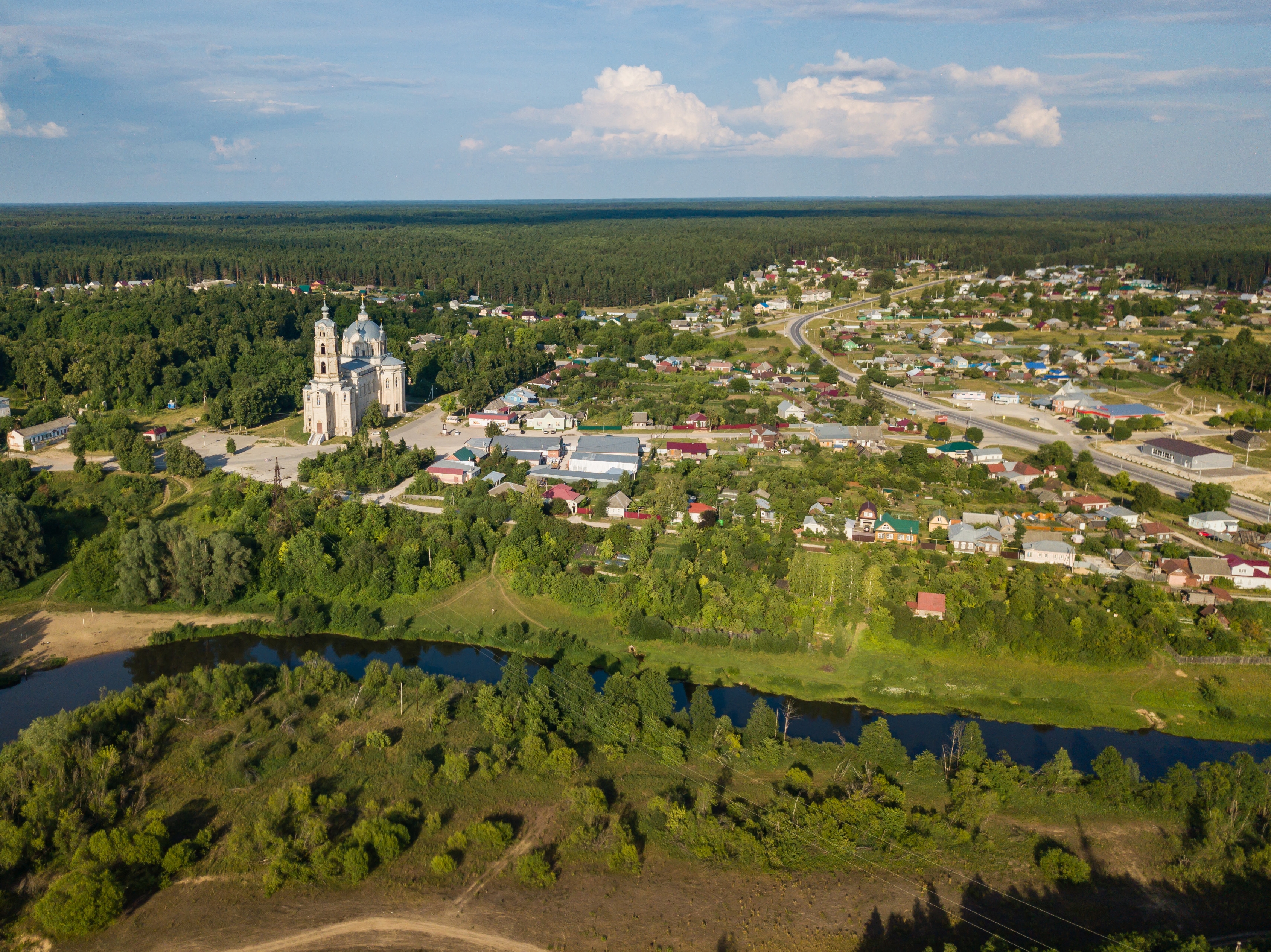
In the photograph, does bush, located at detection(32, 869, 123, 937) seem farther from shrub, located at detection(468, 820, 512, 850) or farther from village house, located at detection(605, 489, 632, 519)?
village house, located at detection(605, 489, 632, 519)

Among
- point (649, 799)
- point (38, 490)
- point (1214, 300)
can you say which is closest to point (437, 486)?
point (38, 490)

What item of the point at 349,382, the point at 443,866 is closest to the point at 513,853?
the point at 443,866

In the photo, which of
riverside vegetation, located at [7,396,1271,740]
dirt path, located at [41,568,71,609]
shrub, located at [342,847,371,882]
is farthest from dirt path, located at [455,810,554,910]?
dirt path, located at [41,568,71,609]

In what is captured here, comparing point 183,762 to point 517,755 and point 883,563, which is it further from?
point 883,563

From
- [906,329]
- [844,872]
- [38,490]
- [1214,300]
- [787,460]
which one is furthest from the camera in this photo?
[1214,300]

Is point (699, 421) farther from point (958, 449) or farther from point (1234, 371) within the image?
point (1234, 371)

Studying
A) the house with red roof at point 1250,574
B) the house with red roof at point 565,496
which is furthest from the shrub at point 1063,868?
the house with red roof at point 565,496

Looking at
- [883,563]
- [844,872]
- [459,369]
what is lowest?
[844,872]
